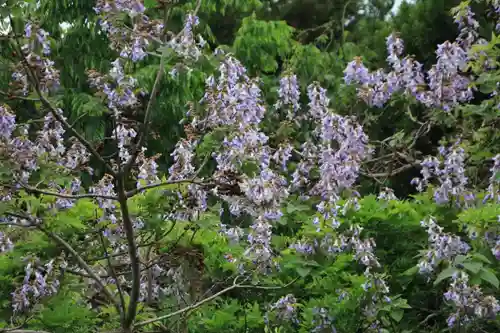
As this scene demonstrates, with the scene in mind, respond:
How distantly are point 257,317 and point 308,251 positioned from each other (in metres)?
0.54

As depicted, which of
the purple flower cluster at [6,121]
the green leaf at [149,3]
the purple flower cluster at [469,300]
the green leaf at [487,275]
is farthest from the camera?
the purple flower cluster at [469,300]

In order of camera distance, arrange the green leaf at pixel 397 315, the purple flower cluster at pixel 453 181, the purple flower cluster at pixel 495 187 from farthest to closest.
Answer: the purple flower cluster at pixel 453 181, the purple flower cluster at pixel 495 187, the green leaf at pixel 397 315

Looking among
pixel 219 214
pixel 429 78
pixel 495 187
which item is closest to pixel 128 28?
pixel 219 214

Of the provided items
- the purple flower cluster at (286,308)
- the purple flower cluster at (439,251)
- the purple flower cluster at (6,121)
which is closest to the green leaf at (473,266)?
the purple flower cluster at (439,251)

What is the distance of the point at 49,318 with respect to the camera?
14.7 feet

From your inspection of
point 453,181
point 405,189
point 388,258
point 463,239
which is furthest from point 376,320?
point 405,189

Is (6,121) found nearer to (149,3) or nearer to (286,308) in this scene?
(149,3)

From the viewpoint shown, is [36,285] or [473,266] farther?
[473,266]

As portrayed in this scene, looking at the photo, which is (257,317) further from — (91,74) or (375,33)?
(375,33)

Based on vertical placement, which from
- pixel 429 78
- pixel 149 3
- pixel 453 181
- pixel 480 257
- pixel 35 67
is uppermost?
pixel 429 78

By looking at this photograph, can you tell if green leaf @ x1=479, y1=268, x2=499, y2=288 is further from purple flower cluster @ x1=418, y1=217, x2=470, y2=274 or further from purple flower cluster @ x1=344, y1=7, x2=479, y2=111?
purple flower cluster @ x1=344, y1=7, x2=479, y2=111

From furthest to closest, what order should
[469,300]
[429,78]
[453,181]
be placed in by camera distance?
[429,78] < [453,181] < [469,300]

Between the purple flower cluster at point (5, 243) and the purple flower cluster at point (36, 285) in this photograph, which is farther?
the purple flower cluster at point (5, 243)

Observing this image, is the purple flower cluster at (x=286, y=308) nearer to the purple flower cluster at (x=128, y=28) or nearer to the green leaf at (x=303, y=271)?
the green leaf at (x=303, y=271)
